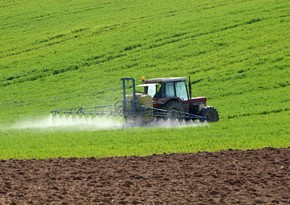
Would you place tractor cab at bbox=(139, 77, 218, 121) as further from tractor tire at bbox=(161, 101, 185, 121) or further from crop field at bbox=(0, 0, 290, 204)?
crop field at bbox=(0, 0, 290, 204)

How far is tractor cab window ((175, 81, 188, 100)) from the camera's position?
31.9 metres

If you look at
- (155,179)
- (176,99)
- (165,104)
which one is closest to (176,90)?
(176,99)

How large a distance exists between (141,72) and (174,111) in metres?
14.9

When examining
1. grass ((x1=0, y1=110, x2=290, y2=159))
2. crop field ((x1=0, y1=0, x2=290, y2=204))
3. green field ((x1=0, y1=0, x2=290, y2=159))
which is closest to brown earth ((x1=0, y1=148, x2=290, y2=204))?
crop field ((x1=0, y1=0, x2=290, y2=204))

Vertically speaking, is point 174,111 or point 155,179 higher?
point 174,111

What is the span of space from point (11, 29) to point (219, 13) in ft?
62.1

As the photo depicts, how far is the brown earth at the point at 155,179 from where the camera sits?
15.0m

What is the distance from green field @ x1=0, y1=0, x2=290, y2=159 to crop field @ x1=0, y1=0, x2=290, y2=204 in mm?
74

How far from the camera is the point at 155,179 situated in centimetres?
1731

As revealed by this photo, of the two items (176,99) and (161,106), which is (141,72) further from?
(161,106)

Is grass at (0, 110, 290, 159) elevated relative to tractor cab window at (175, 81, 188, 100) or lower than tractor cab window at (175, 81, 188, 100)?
lower

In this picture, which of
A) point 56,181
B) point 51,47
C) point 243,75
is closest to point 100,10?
point 51,47

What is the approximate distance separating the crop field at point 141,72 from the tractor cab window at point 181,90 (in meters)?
2.10

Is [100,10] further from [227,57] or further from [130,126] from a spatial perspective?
[130,126]
